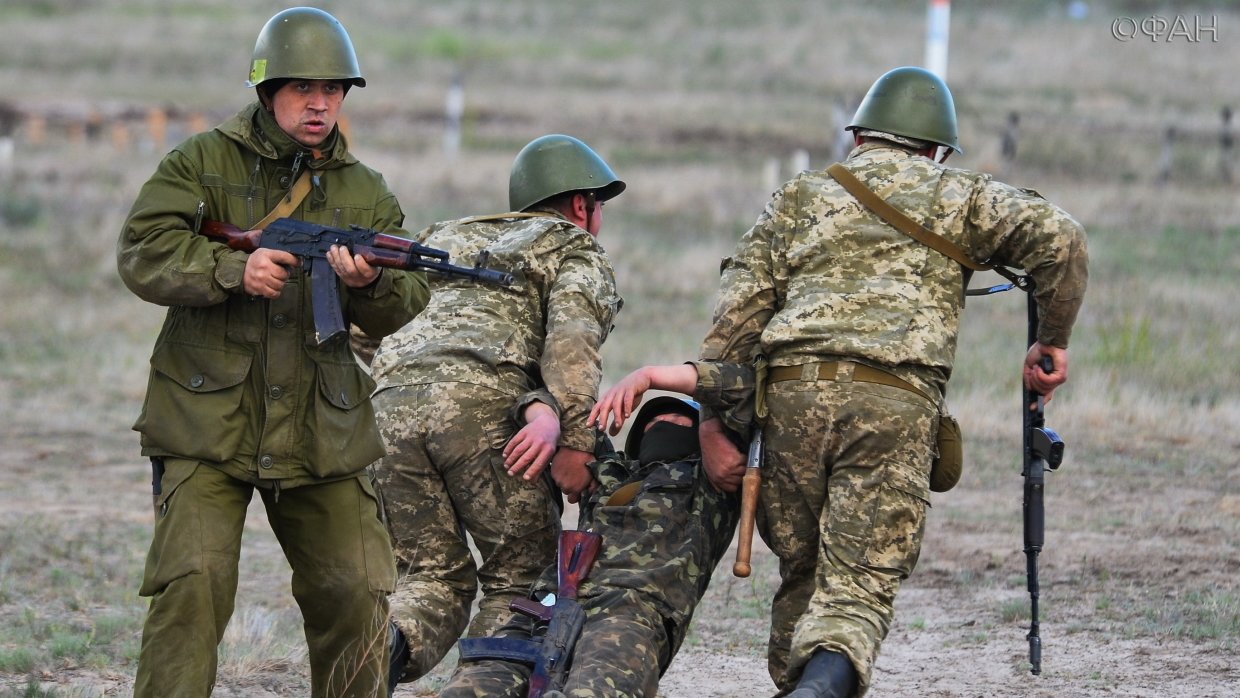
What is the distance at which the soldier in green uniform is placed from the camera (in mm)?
4625

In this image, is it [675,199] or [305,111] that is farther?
[675,199]

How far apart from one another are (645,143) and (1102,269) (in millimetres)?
12588

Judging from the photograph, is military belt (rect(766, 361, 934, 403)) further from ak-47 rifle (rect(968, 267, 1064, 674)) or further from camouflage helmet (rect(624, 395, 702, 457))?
ak-47 rifle (rect(968, 267, 1064, 674))

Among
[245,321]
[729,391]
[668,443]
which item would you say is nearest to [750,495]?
[729,391]

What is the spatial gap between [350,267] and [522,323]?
1426 millimetres

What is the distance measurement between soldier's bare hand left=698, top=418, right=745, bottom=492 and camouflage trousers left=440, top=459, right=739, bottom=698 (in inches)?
1.8

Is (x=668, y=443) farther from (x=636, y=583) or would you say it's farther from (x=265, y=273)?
(x=265, y=273)

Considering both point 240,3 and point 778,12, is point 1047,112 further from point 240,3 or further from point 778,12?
point 240,3

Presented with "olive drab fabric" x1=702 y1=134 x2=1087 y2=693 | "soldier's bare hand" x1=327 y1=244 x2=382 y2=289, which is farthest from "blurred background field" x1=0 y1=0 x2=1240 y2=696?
"soldier's bare hand" x1=327 y1=244 x2=382 y2=289

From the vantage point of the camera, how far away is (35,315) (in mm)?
14617

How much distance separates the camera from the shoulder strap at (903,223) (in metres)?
5.45

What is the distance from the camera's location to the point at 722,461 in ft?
18.5

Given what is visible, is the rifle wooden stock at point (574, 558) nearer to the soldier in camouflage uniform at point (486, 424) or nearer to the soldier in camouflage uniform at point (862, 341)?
the soldier in camouflage uniform at point (486, 424)

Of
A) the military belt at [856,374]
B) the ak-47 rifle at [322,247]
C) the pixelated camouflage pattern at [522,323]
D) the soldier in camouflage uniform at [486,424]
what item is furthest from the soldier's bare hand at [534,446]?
the ak-47 rifle at [322,247]
